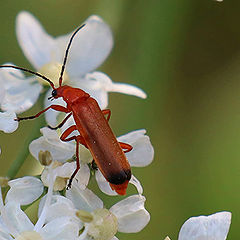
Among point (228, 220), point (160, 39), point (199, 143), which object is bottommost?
point (199, 143)

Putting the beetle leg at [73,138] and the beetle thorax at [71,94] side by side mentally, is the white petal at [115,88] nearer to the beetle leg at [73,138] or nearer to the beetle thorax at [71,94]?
the beetle thorax at [71,94]

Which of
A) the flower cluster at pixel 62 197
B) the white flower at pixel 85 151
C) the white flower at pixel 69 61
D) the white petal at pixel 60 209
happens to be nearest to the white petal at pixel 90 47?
the white flower at pixel 69 61

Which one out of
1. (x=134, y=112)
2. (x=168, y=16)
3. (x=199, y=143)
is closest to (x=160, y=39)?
(x=168, y=16)

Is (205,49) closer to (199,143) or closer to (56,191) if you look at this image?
(199,143)

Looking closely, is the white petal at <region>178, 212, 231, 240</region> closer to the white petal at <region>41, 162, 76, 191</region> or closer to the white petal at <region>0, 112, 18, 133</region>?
the white petal at <region>41, 162, 76, 191</region>

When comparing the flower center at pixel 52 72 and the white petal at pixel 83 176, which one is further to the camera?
the flower center at pixel 52 72

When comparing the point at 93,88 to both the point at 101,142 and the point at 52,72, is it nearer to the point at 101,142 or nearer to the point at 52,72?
the point at 52,72
